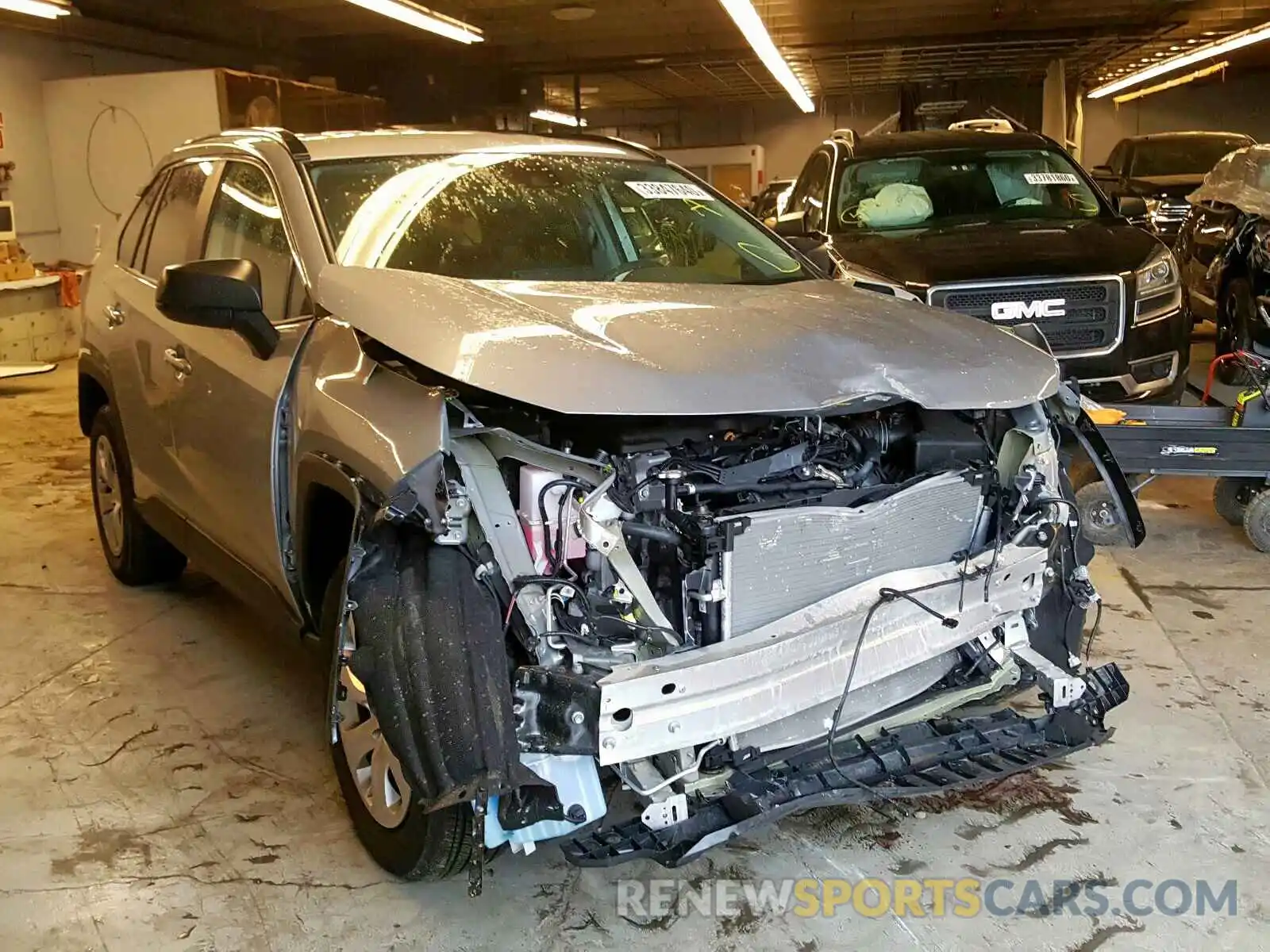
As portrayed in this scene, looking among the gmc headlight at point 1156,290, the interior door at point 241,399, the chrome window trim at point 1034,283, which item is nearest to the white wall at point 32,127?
the interior door at point 241,399

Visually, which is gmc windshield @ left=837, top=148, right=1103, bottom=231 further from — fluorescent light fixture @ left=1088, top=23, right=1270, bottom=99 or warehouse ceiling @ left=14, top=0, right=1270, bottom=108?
fluorescent light fixture @ left=1088, top=23, right=1270, bottom=99

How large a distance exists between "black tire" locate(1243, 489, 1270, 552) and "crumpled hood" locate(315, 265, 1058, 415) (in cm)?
246

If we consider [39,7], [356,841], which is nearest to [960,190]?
[356,841]

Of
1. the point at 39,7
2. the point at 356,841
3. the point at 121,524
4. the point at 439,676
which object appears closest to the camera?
the point at 439,676

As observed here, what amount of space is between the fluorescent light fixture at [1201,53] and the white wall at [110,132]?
1297cm

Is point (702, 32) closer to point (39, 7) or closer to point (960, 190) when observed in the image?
point (39, 7)

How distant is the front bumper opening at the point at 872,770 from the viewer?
225 centimetres

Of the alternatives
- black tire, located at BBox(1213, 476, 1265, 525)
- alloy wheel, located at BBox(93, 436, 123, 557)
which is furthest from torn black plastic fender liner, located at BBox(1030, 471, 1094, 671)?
alloy wheel, located at BBox(93, 436, 123, 557)

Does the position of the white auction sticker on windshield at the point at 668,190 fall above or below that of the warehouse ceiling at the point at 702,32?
below

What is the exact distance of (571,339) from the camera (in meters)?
2.38

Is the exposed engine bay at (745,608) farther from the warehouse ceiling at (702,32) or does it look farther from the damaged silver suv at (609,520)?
the warehouse ceiling at (702,32)

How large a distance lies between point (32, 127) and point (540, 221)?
10587mm

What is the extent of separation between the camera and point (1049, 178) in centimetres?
653

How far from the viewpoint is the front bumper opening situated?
2.25 metres
